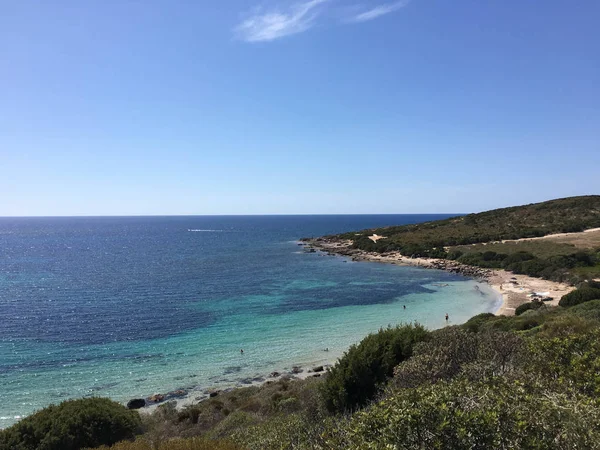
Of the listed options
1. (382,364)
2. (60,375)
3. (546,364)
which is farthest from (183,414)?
(546,364)

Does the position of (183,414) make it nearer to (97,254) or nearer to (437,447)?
(437,447)

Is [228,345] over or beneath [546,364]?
beneath

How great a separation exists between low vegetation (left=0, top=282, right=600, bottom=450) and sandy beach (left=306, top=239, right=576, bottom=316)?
69.5 ft

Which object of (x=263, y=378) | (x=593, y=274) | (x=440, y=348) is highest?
(x=440, y=348)

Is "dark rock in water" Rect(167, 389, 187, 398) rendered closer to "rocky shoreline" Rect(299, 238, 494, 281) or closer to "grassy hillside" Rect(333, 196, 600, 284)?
"grassy hillside" Rect(333, 196, 600, 284)

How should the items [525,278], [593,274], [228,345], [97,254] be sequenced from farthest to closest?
[97,254] → [525,278] → [593,274] → [228,345]

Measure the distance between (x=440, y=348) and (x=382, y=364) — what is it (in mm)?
4683

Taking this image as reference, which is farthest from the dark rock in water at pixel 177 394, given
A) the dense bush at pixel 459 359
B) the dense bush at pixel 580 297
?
the dense bush at pixel 580 297

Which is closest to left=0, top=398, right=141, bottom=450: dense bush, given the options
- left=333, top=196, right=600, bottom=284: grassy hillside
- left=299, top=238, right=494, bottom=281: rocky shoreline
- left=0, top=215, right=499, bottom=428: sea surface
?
left=0, top=215, right=499, bottom=428: sea surface

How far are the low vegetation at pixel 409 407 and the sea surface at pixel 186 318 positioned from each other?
6721mm

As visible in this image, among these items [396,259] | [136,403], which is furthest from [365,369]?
[396,259]

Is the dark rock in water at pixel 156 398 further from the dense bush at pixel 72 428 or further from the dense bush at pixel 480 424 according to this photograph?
the dense bush at pixel 480 424

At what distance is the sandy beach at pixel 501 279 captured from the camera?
4194 cm

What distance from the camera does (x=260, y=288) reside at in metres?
53.3
